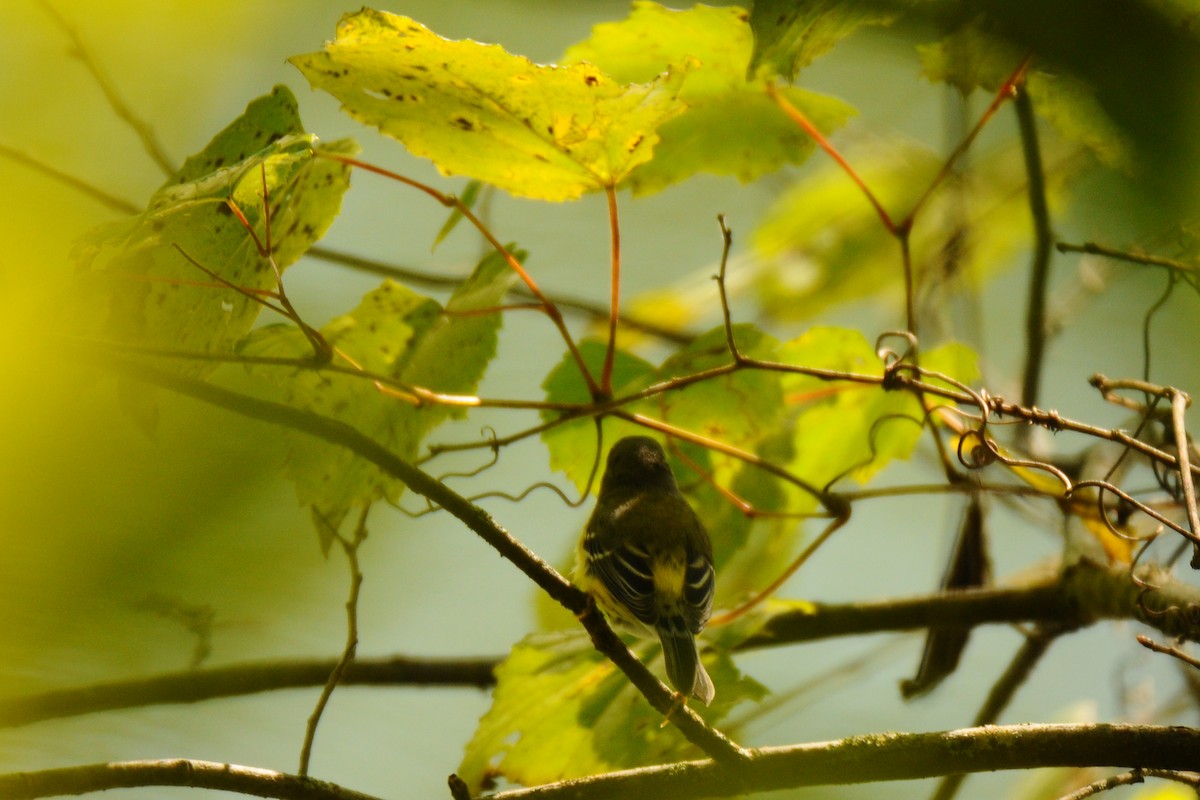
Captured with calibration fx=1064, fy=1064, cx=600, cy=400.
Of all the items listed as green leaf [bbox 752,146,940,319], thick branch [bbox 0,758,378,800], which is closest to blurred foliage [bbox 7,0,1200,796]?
thick branch [bbox 0,758,378,800]

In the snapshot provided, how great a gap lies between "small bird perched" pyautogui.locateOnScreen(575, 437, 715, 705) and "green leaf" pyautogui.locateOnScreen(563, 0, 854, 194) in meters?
0.51

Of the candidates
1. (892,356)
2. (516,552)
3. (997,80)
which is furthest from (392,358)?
(997,80)

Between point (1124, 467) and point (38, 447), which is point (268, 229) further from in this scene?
point (1124, 467)

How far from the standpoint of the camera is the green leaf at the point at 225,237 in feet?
3.57

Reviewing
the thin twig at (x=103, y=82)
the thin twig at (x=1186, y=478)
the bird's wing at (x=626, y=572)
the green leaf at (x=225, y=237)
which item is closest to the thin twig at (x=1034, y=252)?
the thin twig at (x=1186, y=478)

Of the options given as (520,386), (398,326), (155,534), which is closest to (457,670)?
(520,386)

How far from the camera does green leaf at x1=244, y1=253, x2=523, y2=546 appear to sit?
1.27 metres

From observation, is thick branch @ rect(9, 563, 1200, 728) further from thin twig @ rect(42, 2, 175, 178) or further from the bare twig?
thin twig @ rect(42, 2, 175, 178)

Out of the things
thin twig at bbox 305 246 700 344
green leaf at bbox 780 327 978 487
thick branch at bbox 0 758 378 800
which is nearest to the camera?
thick branch at bbox 0 758 378 800

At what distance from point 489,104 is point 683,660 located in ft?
2.53

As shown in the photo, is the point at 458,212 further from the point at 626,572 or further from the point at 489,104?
the point at 626,572

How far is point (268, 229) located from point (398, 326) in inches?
13.9

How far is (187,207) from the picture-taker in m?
1.03

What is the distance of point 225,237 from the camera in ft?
3.87
